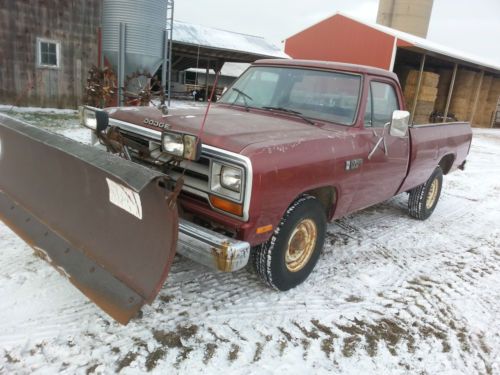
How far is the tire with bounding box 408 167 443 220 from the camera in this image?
5.62 meters

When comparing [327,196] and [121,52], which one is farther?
[121,52]

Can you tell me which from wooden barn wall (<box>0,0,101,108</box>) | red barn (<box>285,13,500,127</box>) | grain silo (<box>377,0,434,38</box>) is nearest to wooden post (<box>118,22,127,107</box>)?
wooden barn wall (<box>0,0,101,108</box>)

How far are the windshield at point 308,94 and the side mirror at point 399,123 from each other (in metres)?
0.38

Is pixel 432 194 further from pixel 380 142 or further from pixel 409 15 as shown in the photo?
pixel 409 15

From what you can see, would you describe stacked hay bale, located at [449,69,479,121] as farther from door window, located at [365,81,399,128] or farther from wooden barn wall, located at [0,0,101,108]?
door window, located at [365,81,399,128]

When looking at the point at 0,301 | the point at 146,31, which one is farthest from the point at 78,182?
the point at 146,31

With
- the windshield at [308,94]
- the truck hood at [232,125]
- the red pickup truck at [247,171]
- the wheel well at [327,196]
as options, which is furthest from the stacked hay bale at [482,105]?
the truck hood at [232,125]

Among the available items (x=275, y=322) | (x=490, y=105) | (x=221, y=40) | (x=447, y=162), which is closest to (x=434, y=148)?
(x=447, y=162)

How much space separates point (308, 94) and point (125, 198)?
2.20m

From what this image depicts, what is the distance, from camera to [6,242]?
375 centimetres

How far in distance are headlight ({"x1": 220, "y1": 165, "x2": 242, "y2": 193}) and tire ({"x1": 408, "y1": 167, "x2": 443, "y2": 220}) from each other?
3752 millimetres

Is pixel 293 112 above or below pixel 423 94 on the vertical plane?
below

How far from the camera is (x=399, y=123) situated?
3.82 metres

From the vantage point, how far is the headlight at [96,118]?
3359mm
